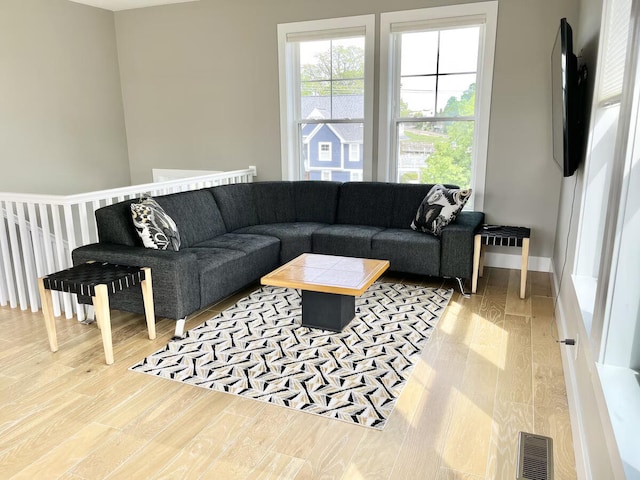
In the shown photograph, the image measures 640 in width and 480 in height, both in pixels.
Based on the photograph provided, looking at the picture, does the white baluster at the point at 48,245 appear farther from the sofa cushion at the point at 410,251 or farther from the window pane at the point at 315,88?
the window pane at the point at 315,88

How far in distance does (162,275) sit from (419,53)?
3.28m

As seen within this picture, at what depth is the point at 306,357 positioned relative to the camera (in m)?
2.81

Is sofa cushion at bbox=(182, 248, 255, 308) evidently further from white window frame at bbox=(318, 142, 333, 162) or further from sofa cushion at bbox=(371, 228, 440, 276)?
white window frame at bbox=(318, 142, 333, 162)

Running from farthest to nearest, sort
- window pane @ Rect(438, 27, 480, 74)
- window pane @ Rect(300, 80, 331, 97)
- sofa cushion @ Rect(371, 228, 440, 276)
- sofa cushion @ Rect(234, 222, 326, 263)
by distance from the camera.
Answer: window pane @ Rect(300, 80, 331, 97) → window pane @ Rect(438, 27, 480, 74) → sofa cushion @ Rect(234, 222, 326, 263) → sofa cushion @ Rect(371, 228, 440, 276)

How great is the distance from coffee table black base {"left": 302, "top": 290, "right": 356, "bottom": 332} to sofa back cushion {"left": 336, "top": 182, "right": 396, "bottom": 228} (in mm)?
1527

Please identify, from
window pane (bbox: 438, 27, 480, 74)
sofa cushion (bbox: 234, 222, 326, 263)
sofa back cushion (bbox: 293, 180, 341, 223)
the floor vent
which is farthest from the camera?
sofa back cushion (bbox: 293, 180, 341, 223)

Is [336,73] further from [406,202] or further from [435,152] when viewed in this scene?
[406,202]

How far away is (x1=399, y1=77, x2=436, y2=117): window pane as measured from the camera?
184 inches

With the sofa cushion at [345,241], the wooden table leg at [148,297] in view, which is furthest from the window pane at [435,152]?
the wooden table leg at [148,297]

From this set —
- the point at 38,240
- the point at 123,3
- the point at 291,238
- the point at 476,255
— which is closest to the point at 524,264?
the point at 476,255

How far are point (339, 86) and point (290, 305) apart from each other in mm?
2570

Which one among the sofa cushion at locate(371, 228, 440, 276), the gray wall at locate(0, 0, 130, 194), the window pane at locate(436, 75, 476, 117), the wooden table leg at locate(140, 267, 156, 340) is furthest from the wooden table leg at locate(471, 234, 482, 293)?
the gray wall at locate(0, 0, 130, 194)

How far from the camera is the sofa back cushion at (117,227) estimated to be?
3.32 metres

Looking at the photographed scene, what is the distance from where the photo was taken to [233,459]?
6.42ft
